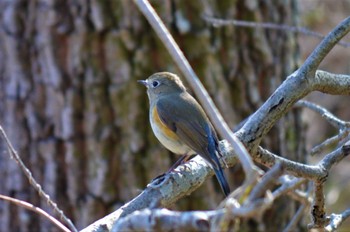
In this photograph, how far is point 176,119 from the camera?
370 cm

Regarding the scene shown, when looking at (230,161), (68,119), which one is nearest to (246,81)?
(68,119)

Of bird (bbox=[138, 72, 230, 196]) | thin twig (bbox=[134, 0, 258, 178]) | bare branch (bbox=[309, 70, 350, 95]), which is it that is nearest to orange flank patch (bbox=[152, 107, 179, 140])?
bird (bbox=[138, 72, 230, 196])

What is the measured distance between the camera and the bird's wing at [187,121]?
3.43m

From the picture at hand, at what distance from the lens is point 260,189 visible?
4.27 feet

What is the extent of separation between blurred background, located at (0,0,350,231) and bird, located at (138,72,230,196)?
1.22 feet

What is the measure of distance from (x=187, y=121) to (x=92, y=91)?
0.92m

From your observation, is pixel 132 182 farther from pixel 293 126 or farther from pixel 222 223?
A: pixel 222 223

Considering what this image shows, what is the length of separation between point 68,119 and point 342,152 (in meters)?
2.28

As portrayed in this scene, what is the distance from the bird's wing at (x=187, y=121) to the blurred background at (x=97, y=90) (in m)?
0.54

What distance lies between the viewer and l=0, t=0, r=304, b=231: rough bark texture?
437cm

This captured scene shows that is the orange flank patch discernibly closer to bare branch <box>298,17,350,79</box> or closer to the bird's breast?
the bird's breast

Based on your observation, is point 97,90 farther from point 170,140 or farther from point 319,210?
point 319,210

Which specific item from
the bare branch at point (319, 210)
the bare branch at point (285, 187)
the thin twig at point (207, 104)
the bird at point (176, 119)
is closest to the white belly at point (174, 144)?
the bird at point (176, 119)

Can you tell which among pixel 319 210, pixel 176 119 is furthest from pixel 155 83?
pixel 319 210
